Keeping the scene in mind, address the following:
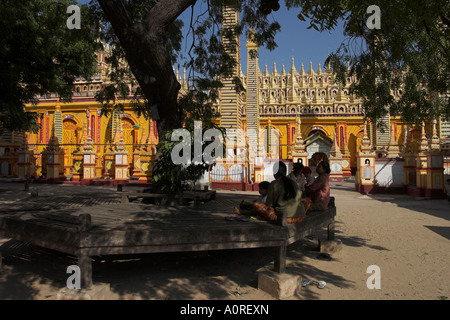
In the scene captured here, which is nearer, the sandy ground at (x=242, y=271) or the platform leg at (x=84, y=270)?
the platform leg at (x=84, y=270)

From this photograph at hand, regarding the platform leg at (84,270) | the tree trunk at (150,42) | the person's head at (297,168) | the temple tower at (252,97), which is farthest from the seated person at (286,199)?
the temple tower at (252,97)

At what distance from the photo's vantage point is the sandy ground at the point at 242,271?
3535 mm

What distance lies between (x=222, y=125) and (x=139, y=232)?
15.0m

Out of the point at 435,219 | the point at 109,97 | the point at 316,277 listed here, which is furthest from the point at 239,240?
the point at 435,219

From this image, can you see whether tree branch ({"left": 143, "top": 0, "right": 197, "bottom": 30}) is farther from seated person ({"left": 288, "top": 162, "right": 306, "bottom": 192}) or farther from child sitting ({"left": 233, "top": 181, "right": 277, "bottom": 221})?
seated person ({"left": 288, "top": 162, "right": 306, "bottom": 192})

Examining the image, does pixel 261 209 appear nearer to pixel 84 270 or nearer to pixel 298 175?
pixel 84 270

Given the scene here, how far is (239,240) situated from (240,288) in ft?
1.91

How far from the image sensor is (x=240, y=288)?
3682mm

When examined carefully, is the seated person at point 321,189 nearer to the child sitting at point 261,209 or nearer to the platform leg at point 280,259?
the child sitting at point 261,209

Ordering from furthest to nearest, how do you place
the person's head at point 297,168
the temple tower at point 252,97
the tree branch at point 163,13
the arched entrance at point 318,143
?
1. the arched entrance at point 318,143
2. the temple tower at point 252,97
3. the person's head at point 297,168
4. the tree branch at point 163,13

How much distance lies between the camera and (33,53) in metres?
10.2

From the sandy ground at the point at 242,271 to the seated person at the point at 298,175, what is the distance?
1070mm

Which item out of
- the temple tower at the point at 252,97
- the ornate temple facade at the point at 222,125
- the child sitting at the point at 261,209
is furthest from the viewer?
the temple tower at the point at 252,97

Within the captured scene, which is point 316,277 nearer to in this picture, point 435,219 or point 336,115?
point 435,219
